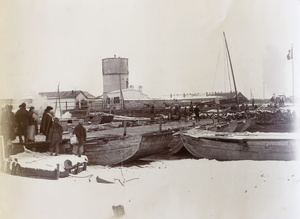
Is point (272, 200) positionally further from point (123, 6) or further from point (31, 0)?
point (31, 0)

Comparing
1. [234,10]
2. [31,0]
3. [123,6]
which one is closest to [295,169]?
[234,10]

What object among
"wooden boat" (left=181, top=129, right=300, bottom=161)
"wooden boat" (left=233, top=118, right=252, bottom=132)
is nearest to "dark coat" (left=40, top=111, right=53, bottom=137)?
"wooden boat" (left=181, top=129, right=300, bottom=161)

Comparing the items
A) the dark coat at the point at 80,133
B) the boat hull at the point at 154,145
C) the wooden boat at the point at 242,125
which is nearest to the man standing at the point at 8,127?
the dark coat at the point at 80,133

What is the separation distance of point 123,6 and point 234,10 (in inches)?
17.1

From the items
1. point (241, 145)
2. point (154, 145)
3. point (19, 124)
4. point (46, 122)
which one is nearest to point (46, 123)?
point (46, 122)

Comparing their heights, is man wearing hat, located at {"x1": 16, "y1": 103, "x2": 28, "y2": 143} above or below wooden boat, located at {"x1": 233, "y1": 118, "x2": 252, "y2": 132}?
above

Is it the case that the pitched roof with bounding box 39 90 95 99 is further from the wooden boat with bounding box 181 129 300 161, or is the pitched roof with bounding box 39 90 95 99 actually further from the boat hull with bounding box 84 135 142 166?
the wooden boat with bounding box 181 129 300 161

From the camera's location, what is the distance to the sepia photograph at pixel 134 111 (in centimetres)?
166

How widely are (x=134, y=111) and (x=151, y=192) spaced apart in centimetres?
32

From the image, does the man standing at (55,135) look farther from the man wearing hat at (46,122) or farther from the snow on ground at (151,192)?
the snow on ground at (151,192)

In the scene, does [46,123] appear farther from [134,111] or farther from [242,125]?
[242,125]

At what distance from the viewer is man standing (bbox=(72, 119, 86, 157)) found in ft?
5.48

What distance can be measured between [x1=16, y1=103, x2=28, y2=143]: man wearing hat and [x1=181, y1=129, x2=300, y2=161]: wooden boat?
24.2 inches

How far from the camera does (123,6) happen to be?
166 cm
